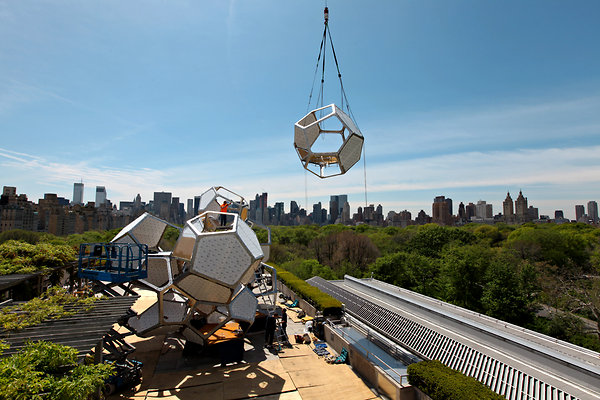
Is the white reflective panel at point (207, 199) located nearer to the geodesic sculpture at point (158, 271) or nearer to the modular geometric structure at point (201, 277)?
the modular geometric structure at point (201, 277)

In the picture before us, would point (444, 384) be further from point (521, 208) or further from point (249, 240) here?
point (521, 208)

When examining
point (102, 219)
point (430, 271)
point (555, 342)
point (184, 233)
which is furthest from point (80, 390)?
point (102, 219)

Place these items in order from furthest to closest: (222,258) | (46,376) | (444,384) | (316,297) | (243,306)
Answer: (316,297), (243,306), (222,258), (444,384), (46,376)

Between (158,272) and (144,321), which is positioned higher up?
(158,272)

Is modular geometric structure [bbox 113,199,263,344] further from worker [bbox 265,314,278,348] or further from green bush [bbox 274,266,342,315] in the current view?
green bush [bbox 274,266,342,315]

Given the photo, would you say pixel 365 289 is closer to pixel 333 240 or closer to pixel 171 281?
pixel 171 281

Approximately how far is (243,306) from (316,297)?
19.5ft

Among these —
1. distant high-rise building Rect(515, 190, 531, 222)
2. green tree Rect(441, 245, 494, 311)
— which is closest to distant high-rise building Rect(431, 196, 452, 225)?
distant high-rise building Rect(515, 190, 531, 222)

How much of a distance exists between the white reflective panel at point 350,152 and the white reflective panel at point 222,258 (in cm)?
467

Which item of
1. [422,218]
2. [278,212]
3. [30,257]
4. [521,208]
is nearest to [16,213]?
[30,257]

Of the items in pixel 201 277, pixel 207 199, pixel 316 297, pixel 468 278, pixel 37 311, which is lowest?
pixel 468 278

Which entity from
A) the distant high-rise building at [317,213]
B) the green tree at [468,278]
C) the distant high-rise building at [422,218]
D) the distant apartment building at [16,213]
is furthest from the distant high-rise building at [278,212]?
the green tree at [468,278]

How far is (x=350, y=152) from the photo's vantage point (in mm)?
11133

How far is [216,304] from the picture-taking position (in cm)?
1148
